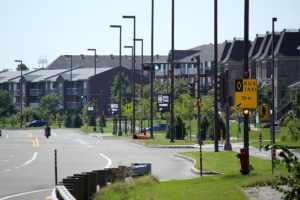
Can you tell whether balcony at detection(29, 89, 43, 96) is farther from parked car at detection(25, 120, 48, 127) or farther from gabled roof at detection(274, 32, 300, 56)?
gabled roof at detection(274, 32, 300, 56)

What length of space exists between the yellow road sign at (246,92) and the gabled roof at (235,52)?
53.6m

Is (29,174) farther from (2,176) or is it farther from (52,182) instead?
(52,182)

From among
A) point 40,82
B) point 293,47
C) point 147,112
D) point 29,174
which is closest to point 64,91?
point 40,82

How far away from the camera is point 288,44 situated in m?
57.5

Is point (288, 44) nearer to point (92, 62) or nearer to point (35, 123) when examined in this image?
point (35, 123)

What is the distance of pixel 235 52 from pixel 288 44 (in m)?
12.1

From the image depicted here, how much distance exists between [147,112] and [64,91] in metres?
50.0

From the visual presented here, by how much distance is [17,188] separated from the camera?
528 inches

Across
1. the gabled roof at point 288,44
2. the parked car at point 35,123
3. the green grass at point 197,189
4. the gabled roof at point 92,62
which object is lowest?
the parked car at point 35,123

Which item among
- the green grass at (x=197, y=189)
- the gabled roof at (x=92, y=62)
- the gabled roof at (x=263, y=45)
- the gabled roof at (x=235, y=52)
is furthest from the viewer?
the gabled roof at (x=92, y=62)

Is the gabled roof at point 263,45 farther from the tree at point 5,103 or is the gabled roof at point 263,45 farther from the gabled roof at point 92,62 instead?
the gabled roof at point 92,62

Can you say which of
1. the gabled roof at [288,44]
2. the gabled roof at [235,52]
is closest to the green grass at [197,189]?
the gabled roof at [288,44]

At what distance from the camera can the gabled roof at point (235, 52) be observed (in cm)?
6781

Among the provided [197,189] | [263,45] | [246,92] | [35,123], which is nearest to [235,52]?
[263,45]
